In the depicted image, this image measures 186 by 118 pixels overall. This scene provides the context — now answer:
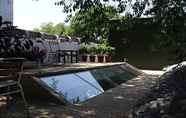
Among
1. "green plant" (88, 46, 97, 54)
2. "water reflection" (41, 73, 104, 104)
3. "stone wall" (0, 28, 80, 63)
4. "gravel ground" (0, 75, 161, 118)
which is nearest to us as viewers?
"gravel ground" (0, 75, 161, 118)

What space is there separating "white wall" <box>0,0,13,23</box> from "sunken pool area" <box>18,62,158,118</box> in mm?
3828

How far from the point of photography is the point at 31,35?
10.7 metres

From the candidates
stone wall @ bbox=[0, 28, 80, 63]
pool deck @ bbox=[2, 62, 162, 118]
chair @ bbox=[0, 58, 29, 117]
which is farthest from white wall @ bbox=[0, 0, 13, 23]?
chair @ bbox=[0, 58, 29, 117]

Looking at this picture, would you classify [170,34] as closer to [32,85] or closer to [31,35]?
[32,85]

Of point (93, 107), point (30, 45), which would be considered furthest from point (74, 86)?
point (30, 45)

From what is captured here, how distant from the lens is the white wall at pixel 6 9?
12.5 meters

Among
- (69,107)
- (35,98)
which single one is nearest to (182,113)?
(69,107)

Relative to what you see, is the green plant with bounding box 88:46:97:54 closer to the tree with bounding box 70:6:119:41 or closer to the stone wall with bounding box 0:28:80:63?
the stone wall with bounding box 0:28:80:63

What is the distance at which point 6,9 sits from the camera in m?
12.7

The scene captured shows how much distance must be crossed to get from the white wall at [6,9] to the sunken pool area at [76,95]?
383cm

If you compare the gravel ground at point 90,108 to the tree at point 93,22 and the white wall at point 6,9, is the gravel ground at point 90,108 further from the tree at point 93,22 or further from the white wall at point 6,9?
the white wall at point 6,9

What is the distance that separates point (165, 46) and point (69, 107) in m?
2.19

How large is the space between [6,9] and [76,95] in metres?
6.03

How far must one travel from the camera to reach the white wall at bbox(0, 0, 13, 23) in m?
12.5
